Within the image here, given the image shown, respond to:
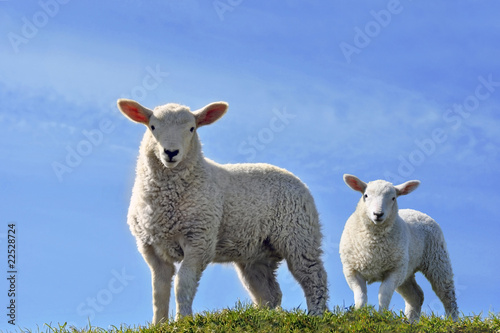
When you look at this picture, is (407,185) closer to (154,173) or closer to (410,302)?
(410,302)

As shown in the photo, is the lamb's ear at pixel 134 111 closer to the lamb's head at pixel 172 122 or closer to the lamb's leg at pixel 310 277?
the lamb's head at pixel 172 122

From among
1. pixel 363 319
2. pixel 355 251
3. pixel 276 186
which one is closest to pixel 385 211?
pixel 355 251

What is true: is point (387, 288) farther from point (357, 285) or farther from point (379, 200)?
point (379, 200)

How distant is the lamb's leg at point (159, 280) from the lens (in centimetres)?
988

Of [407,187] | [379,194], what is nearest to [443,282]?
[407,187]

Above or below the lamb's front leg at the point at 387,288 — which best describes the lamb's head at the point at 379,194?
above

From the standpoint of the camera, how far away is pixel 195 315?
29.2 feet

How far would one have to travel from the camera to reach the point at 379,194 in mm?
11797

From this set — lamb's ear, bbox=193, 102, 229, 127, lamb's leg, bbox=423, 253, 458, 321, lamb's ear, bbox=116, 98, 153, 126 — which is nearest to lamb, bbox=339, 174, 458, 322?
lamb's leg, bbox=423, 253, 458, 321

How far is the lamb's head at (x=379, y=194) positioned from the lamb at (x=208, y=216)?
1060 mm

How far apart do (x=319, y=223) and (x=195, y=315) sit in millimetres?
3482

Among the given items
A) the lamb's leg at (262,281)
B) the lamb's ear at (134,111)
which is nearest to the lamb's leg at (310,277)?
the lamb's leg at (262,281)

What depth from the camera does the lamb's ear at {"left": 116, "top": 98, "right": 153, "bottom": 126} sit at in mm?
10172

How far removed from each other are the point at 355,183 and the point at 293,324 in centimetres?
415
